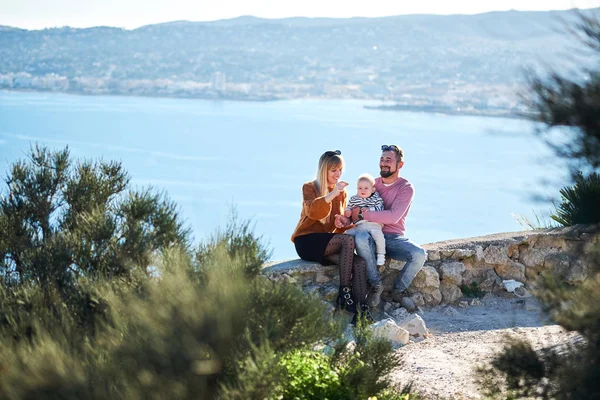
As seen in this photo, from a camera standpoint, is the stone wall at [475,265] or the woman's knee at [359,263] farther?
the stone wall at [475,265]

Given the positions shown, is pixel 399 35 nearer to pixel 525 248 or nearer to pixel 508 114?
pixel 525 248

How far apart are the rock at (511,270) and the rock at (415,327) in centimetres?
137

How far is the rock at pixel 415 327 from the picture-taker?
576 cm

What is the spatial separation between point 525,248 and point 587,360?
13.8 ft

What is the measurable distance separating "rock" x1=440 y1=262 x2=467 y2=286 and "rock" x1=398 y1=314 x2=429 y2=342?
855mm

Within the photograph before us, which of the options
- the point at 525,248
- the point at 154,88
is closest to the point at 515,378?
the point at 525,248

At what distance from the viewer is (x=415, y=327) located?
5.79 metres

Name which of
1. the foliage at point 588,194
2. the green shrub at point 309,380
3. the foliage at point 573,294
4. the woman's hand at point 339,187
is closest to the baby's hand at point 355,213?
the woman's hand at point 339,187

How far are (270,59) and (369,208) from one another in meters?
54.1

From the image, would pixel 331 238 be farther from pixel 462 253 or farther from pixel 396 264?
pixel 462 253

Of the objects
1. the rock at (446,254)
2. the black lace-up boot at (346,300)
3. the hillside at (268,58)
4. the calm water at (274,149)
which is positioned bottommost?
the calm water at (274,149)

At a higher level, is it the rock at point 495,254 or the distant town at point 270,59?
the distant town at point 270,59

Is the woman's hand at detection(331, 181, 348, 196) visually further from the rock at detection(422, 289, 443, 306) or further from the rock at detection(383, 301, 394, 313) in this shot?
the rock at detection(422, 289, 443, 306)

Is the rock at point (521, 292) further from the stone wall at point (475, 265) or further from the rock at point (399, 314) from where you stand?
the rock at point (399, 314)
